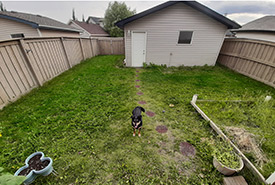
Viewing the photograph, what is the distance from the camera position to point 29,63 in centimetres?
408

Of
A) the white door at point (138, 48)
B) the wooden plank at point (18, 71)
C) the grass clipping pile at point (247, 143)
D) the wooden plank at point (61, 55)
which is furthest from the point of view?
the white door at point (138, 48)

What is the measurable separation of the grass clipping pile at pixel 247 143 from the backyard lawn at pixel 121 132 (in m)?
0.06

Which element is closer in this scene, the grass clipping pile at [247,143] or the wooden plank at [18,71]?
the grass clipping pile at [247,143]

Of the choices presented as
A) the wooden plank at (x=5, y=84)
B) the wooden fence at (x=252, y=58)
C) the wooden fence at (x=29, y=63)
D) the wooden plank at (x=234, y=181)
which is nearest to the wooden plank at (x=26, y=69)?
the wooden fence at (x=29, y=63)

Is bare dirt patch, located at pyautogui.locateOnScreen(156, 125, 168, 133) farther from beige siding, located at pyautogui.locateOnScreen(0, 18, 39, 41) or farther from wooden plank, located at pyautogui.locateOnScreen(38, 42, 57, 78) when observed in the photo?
beige siding, located at pyautogui.locateOnScreen(0, 18, 39, 41)

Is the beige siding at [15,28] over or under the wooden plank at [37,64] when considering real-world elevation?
over

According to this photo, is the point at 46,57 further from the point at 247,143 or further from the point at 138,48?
the point at 247,143

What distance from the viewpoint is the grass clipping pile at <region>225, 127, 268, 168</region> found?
2.08 metres

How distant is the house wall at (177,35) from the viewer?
22.5ft

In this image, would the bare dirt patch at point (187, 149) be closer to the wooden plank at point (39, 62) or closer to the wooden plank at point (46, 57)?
the wooden plank at point (39, 62)

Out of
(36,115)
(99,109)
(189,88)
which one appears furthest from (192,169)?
(36,115)

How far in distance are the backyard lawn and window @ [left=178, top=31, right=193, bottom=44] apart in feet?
14.0

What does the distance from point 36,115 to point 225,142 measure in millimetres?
4659

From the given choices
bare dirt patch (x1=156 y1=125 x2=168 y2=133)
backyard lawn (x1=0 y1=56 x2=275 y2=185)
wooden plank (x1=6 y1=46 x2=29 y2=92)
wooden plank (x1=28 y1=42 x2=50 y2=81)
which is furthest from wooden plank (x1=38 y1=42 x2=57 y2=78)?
bare dirt patch (x1=156 y1=125 x2=168 y2=133)
